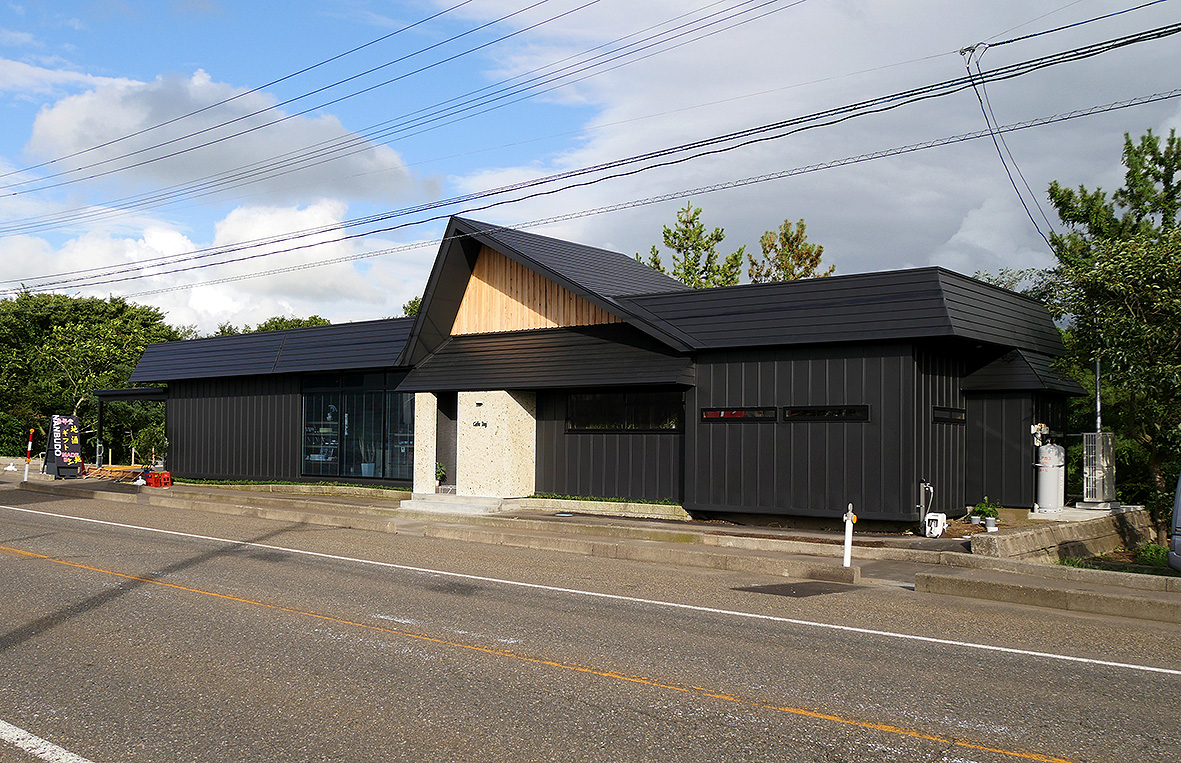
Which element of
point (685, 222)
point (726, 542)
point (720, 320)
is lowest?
point (726, 542)

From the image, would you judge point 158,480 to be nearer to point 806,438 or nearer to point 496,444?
point 496,444

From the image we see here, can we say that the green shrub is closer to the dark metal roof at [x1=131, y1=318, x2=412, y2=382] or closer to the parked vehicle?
the parked vehicle

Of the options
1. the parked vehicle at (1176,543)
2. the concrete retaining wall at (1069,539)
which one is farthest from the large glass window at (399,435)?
the parked vehicle at (1176,543)

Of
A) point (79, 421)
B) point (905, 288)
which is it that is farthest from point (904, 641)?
point (79, 421)

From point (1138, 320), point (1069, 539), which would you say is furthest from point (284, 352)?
point (1138, 320)

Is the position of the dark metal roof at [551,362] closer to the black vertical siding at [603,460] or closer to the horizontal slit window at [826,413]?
the black vertical siding at [603,460]

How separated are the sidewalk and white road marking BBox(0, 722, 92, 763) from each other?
390 inches

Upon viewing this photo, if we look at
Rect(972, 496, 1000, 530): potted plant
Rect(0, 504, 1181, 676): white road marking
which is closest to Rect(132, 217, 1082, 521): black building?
Rect(972, 496, 1000, 530): potted plant

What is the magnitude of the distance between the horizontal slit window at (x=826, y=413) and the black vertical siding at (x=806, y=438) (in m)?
0.09

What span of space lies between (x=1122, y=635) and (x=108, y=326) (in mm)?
48678

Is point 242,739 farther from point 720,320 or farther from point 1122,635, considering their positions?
point 720,320

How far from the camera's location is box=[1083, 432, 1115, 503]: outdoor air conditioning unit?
18891mm

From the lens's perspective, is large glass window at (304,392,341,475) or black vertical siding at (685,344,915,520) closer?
black vertical siding at (685,344,915,520)

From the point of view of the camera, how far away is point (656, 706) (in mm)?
6668
